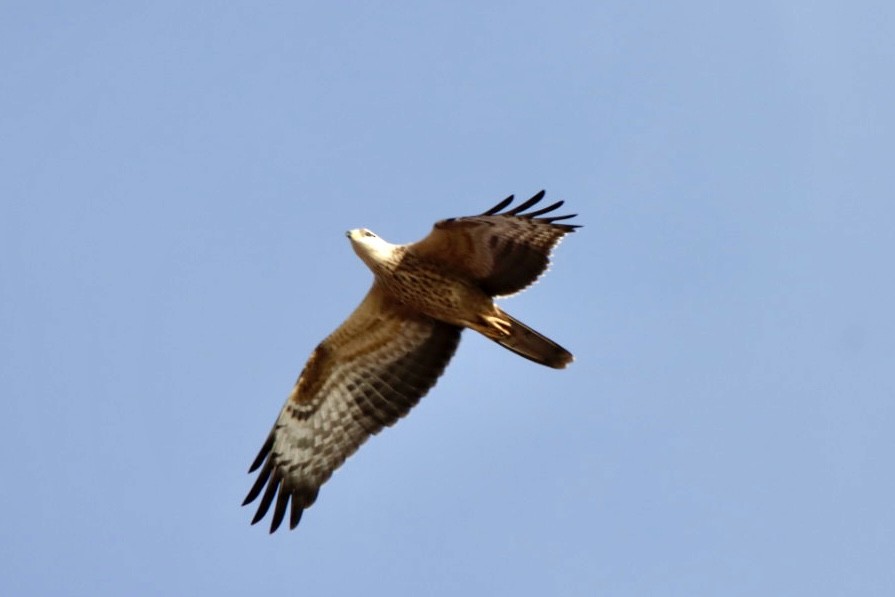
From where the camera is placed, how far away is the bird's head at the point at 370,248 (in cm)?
1195

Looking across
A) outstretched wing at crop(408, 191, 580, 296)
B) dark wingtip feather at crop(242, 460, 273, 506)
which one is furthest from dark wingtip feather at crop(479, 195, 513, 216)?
dark wingtip feather at crop(242, 460, 273, 506)

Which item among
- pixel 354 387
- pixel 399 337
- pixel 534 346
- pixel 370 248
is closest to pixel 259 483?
pixel 354 387

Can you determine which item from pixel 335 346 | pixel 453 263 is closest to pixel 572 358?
pixel 453 263

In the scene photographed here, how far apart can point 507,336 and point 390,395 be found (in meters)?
1.41

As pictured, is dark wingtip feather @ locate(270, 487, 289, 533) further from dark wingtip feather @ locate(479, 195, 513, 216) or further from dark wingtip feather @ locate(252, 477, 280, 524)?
dark wingtip feather @ locate(479, 195, 513, 216)

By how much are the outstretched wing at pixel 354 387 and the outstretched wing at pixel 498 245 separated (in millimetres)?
823

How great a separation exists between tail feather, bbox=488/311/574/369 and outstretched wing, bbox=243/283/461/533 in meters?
0.89

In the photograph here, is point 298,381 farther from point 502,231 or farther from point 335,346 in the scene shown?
point 502,231

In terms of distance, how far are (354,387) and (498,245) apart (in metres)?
2.11

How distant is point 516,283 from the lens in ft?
38.8

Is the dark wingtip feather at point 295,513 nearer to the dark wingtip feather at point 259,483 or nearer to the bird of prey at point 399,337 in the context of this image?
the bird of prey at point 399,337

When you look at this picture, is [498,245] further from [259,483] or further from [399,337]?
[259,483]

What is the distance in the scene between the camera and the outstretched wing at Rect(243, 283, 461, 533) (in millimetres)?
12391

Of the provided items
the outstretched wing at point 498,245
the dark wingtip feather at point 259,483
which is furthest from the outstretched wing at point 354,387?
the outstretched wing at point 498,245
